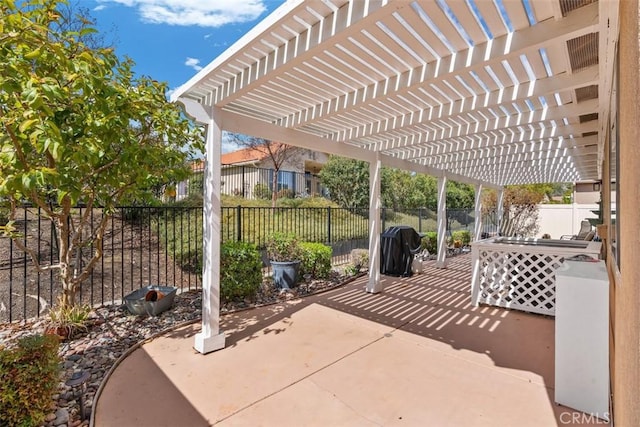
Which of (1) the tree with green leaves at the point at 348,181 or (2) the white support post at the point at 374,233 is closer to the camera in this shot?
(2) the white support post at the point at 374,233

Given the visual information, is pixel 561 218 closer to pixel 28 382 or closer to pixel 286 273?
pixel 286 273

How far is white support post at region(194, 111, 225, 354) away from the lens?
3.56 m

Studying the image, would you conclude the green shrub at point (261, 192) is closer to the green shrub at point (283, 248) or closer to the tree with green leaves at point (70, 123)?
the green shrub at point (283, 248)

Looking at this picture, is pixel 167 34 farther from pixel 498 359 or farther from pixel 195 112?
pixel 498 359

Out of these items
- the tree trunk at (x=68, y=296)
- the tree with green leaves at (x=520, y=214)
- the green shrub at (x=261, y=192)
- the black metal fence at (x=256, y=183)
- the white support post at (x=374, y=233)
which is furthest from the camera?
the tree with green leaves at (x=520, y=214)

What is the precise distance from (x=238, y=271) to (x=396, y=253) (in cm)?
388

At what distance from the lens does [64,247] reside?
3.86 m

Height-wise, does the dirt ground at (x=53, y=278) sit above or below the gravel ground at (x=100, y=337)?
above

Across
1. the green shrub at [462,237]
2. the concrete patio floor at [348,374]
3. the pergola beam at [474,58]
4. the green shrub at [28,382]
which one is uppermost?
the pergola beam at [474,58]

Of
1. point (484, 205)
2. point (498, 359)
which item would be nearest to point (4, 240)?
point (498, 359)

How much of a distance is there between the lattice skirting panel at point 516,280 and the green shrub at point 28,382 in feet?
18.3

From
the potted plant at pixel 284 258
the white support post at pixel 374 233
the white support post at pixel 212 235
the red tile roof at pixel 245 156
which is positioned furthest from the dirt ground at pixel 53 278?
the red tile roof at pixel 245 156

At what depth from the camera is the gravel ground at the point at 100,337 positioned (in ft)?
8.35

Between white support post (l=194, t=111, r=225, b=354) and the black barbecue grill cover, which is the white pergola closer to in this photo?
white support post (l=194, t=111, r=225, b=354)
